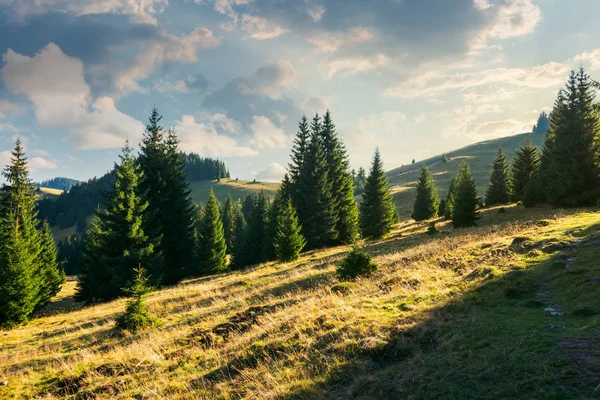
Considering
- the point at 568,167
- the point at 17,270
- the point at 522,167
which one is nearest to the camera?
the point at 17,270

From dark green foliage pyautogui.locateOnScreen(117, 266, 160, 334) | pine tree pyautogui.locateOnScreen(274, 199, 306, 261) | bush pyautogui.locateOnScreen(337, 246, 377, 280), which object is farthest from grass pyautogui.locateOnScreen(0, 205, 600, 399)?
pine tree pyautogui.locateOnScreen(274, 199, 306, 261)

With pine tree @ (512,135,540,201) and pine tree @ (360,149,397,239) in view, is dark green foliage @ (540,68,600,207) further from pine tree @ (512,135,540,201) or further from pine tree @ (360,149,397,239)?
pine tree @ (360,149,397,239)

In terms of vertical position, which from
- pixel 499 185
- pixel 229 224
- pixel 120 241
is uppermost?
pixel 499 185

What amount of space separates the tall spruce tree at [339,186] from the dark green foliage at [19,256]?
30.0 meters

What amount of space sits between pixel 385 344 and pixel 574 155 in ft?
115

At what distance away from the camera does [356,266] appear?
1364cm

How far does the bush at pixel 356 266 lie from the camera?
1353 cm

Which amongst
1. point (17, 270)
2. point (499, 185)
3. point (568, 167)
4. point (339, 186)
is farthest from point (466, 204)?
point (17, 270)

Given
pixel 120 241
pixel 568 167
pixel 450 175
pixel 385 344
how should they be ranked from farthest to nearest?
pixel 450 175
pixel 568 167
pixel 120 241
pixel 385 344

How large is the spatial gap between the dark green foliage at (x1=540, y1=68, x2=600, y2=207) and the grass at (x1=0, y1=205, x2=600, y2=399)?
65.9ft

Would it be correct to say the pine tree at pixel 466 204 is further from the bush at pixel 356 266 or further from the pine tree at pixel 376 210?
the bush at pixel 356 266

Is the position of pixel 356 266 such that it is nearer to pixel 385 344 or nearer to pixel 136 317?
pixel 385 344

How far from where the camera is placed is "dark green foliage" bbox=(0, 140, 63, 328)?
2107 centimetres

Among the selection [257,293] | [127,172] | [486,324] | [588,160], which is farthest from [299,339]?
[588,160]
